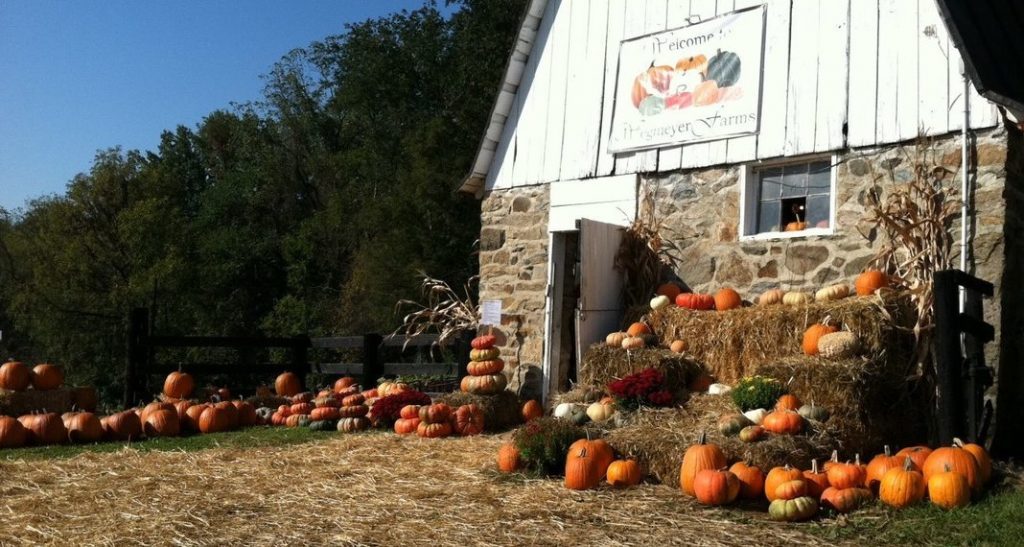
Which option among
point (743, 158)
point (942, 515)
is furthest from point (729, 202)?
point (942, 515)

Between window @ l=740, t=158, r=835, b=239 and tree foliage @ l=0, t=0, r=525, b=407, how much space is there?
12.8 meters

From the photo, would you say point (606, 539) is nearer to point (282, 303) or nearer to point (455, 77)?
point (455, 77)

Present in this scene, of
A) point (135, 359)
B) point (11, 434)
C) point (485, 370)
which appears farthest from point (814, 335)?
point (135, 359)

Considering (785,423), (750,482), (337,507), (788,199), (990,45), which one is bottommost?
(337,507)

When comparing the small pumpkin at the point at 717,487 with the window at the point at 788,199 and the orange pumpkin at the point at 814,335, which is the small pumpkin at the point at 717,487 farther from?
the window at the point at 788,199

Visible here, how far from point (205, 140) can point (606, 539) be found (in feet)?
121

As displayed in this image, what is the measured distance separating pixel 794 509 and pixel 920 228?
3.41 metres

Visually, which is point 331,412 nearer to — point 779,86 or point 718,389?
point 718,389

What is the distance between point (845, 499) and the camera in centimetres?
550

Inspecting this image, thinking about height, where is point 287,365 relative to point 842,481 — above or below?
above

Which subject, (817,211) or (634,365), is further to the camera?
(817,211)

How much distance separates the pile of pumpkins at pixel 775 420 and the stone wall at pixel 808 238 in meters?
1.78

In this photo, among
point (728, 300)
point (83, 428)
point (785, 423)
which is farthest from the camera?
point (83, 428)

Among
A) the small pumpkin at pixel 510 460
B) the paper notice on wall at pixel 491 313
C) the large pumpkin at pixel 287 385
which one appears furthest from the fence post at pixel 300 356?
the small pumpkin at pixel 510 460
